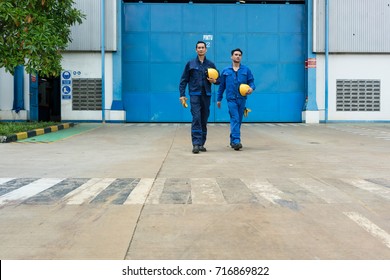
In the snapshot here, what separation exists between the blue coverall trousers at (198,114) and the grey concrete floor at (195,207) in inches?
22.9

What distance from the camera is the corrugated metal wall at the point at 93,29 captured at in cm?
1934

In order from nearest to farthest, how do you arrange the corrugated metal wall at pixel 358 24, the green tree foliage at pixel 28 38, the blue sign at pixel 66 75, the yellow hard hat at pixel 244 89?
the yellow hard hat at pixel 244 89 → the green tree foliage at pixel 28 38 → the blue sign at pixel 66 75 → the corrugated metal wall at pixel 358 24

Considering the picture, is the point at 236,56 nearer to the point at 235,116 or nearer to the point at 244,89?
the point at 244,89

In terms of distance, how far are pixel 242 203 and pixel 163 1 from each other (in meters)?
17.1

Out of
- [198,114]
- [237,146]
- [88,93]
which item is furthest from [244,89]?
[88,93]

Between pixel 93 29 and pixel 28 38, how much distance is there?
6.23 metres

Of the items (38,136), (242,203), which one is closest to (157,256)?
(242,203)

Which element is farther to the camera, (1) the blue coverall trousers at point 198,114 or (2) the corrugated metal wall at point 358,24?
(2) the corrugated metal wall at point 358,24

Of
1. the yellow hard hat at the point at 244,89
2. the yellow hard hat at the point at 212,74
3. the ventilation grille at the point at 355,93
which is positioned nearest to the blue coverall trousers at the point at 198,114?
the yellow hard hat at the point at 212,74

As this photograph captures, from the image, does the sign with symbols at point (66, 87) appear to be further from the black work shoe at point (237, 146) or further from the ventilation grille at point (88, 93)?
the black work shoe at point (237, 146)

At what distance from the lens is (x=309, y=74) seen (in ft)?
65.4

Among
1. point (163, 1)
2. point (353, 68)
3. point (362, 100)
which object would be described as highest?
point (163, 1)

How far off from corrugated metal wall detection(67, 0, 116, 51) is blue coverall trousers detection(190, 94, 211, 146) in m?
11.4

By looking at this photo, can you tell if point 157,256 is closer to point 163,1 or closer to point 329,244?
point 329,244
